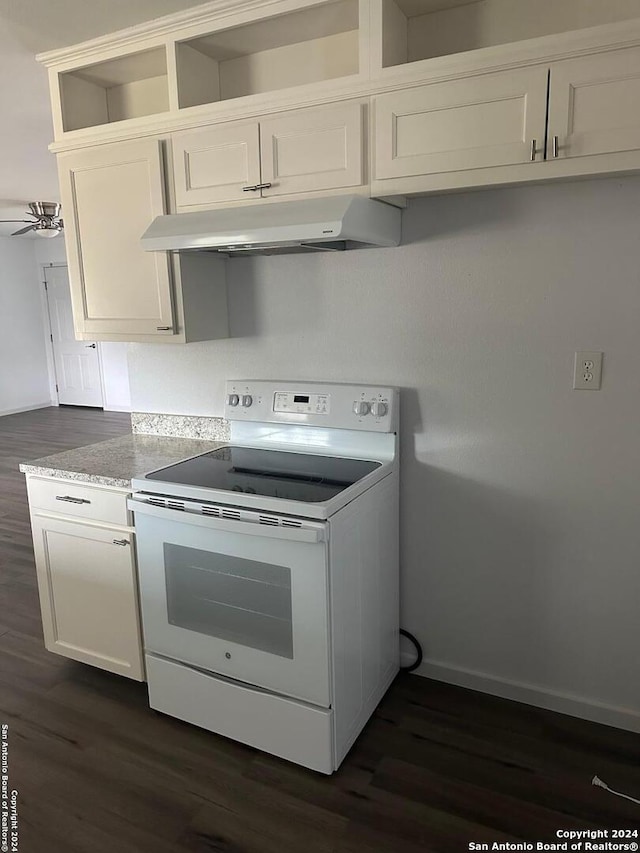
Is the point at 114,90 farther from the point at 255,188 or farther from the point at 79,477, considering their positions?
the point at 79,477

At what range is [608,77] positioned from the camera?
164cm

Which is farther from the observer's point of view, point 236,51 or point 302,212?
point 236,51

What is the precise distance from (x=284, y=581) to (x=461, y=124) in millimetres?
1474

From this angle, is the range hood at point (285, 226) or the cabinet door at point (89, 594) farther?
the cabinet door at point (89, 594)

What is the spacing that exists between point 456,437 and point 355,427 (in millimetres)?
376

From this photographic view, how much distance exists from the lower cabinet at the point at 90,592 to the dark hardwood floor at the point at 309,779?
6.4 inches

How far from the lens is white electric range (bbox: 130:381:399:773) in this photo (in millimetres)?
1894

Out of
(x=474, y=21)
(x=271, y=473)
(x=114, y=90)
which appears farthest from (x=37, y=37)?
(x=271, y=473)

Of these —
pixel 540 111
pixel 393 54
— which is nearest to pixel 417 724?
pixel 540 111

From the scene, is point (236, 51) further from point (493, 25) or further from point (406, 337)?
point (406, 337)

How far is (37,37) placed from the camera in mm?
2252

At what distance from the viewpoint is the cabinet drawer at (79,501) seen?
2268 mm

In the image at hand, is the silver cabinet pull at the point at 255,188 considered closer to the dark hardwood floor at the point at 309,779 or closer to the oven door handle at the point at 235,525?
the oven door handle at the point at 235,525

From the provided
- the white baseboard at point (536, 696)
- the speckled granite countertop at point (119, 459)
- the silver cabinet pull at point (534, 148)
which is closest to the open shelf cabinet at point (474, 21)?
the silver cabinet pull at point (534, 148)
